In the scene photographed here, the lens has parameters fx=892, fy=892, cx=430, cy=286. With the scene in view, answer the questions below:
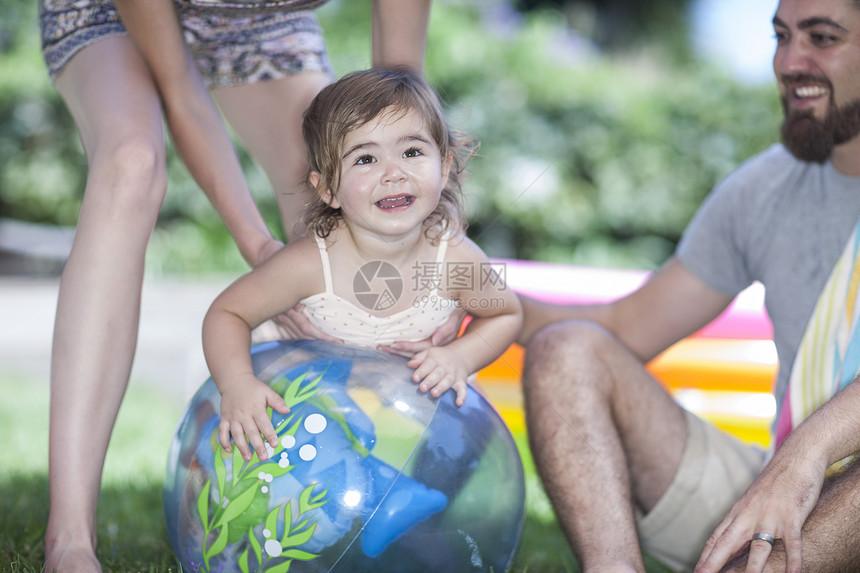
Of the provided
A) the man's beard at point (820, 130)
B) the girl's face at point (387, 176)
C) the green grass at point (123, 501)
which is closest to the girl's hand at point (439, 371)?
the girl's face at point (387, 176)

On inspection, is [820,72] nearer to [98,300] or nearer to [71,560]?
[98,300]

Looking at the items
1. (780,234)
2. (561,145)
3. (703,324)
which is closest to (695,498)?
(703,324)

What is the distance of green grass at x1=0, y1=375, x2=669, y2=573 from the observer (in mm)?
2381

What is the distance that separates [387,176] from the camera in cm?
205

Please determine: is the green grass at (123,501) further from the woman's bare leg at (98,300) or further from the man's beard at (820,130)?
the man's beard at (820,130)

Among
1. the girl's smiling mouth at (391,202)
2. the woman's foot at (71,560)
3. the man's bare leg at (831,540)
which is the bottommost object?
the woman's foot at (71,560)

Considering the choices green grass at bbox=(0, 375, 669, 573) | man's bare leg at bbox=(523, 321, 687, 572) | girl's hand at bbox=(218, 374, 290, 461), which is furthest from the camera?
green grass at bbox=(0, 375, 669, 573)

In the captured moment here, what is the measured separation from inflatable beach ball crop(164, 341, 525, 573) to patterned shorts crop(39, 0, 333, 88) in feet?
3.25

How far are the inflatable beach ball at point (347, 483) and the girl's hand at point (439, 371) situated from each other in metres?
0.02

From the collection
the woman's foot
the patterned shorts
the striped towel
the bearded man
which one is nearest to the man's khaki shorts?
the bearded man

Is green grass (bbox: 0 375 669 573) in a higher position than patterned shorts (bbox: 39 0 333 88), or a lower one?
lower

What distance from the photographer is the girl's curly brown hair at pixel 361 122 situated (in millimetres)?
2098

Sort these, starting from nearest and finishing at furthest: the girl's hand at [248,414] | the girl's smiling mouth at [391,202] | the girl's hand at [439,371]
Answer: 1. the girl's hand at [248,414]
2. the girl's hand at [439,371]
3. the girl's smiling mouth at [391,202]

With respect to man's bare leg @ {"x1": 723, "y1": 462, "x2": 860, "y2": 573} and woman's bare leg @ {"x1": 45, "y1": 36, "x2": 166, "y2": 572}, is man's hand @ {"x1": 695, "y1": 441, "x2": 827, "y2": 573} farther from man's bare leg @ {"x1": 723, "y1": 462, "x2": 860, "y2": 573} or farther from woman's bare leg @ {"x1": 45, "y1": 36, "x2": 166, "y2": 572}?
woman's bare leg @ {"x1": 45, "y1": 36, "x2": 166, "y2": 572}
